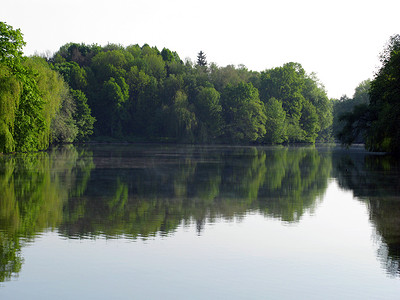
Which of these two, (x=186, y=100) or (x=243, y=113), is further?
(x=186, y=100)

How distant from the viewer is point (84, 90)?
383ft

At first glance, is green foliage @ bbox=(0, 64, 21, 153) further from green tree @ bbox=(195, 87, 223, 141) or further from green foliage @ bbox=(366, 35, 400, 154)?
green tree @ bbox=(195, 87, 223, 141)

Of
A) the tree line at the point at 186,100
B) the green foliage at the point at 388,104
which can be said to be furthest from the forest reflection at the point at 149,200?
the tree line at the point at 186,100

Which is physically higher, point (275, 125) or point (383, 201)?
point (275, 125)

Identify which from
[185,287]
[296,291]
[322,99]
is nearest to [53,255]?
[185,287]

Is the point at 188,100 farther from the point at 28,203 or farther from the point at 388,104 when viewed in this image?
the point at 28,203

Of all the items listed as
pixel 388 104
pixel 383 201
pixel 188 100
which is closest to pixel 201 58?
pixel 188 100

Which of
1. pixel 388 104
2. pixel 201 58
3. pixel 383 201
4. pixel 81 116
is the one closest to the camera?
Answer: pixel 383 201

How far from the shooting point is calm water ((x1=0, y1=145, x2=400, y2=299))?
9992 millimetres

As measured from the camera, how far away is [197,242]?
13516 mm

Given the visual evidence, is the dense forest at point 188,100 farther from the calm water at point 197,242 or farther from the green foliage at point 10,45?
the calm water at point 197,242

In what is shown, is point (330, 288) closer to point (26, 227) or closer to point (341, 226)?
point (341, 226)

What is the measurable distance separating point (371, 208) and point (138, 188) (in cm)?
1018

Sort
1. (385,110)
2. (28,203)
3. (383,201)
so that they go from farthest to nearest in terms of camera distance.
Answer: (385,110) < (383,201) < (28,203)
